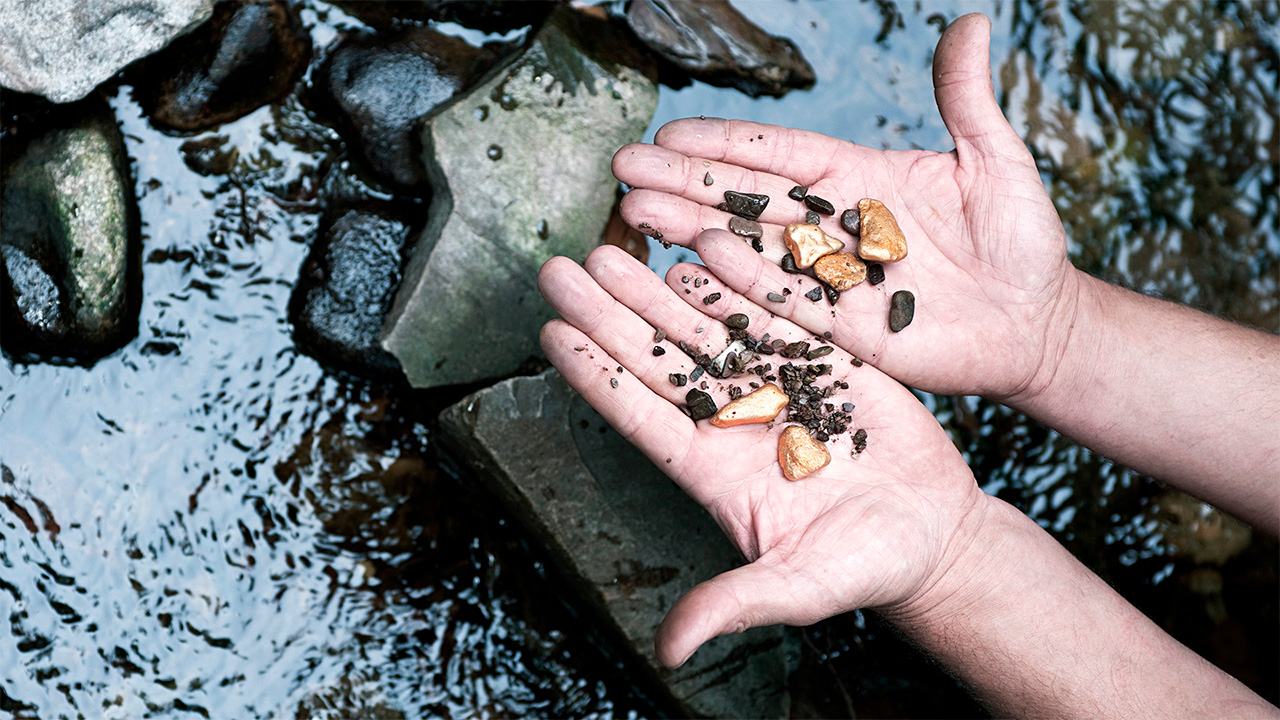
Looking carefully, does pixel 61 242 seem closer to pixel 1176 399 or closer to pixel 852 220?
pixel 852 220

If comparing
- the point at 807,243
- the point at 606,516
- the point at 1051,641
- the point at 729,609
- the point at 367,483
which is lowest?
the point at 367,483

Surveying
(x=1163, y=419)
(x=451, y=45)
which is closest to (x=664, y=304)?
(x=451, y=45)

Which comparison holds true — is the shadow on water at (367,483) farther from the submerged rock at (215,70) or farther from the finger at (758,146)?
the finger at (758,146)

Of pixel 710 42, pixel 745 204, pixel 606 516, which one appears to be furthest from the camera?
pixel 710 42

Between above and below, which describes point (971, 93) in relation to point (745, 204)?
above

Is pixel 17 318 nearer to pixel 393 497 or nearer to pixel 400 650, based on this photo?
pixel 393 497

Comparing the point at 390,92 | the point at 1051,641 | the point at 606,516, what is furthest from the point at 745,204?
the point at 1051,641

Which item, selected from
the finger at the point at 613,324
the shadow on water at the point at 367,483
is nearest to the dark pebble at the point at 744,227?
the finger at the point at 613,324
